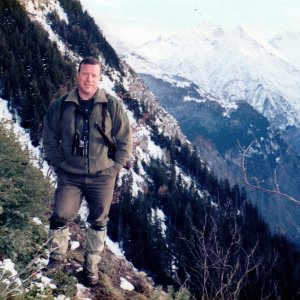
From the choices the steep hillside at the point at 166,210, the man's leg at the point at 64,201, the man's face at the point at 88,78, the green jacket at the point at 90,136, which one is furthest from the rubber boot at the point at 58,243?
the steep hillside at the point at 166,210

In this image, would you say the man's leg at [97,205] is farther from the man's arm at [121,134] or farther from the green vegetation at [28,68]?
the green vegetation at [28,68]

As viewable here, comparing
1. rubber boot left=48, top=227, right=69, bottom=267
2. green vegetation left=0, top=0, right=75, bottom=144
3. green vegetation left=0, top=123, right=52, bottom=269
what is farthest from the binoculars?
green vegetation left=0, top=0, right=75, bottom=144

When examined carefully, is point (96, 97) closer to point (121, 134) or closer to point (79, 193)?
point (121, 134)

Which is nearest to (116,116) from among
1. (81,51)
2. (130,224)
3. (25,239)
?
(25,239)

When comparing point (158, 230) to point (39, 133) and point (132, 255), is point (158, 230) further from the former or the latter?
point (39, 133)

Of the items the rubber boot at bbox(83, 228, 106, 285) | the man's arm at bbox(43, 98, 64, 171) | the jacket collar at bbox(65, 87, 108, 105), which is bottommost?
the rubber boot at bbox(83, 228, 106, 285)

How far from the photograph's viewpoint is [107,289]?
16.8 feet

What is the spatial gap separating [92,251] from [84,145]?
4.53 ft

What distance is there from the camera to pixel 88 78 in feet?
14.1

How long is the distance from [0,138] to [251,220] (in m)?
67.7

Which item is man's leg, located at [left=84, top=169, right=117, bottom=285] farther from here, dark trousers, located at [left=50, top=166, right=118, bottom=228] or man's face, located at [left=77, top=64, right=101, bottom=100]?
man's face, located at [left=77, top=64, right=101, bottom=100]

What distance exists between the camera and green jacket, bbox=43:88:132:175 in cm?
432

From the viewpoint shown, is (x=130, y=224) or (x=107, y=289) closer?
(x=107, y=289)

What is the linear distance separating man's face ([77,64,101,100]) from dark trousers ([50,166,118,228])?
913 millimetres
